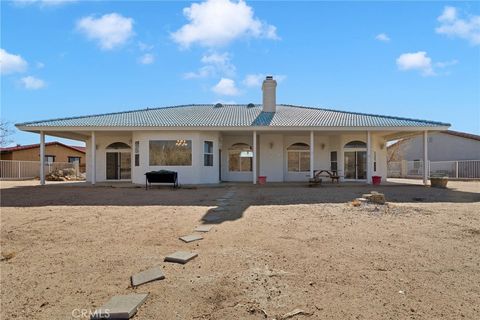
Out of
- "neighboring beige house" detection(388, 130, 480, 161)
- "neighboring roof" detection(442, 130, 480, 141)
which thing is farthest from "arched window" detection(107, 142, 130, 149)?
"neighboring roof" detection(442, 130, 480, 141)

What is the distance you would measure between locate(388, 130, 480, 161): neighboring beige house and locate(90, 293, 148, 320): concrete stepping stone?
90.1 feet

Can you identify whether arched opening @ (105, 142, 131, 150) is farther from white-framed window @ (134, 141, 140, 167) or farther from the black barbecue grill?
the black barbecue grill

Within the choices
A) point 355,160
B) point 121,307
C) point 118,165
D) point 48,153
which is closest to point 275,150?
point 355,160

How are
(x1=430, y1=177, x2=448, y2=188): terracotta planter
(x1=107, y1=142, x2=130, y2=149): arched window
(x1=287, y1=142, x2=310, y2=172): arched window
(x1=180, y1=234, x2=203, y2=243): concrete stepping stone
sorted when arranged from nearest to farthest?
(x1=180, y1=234, x2=203, y2=243): concrete stepping stone
(x1=430, y1=177, x2=448, y2=188): terracotta planter
(x1=107, y1=142, x2=130, y2=149): arched window
(x1=287, y1=142, x2=310, y2=172): arched window

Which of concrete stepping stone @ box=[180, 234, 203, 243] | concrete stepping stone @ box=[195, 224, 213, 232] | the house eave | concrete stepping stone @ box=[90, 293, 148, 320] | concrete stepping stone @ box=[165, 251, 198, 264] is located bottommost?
concrete stepping stone @ box=[90, 293, 148, 320]

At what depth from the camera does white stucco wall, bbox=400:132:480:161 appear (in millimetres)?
26719

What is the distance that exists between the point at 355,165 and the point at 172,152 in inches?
414

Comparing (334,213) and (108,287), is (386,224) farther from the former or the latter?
(108,287)

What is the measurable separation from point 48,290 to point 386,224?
6000mm

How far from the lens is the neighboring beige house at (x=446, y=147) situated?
26719 mm

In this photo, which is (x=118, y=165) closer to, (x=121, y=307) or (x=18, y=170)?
(x=18, y=170)

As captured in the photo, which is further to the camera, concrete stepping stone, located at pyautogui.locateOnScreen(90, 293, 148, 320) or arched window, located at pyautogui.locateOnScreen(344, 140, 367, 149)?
arched window, located at pyautogui.locateOnScreen(344, 140, 367, 149)

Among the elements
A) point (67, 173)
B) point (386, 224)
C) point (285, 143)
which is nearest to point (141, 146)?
point (285, 143)

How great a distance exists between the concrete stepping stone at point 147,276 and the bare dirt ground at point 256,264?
9cm
